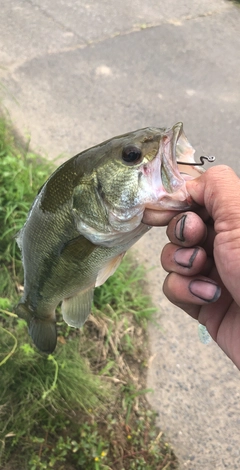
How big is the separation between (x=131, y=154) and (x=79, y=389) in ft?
4.58

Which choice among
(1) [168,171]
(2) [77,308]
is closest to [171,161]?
(1) [168,171]

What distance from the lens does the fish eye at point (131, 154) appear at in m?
1.36

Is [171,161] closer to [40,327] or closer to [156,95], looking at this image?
[40,327]

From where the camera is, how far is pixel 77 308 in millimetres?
1798

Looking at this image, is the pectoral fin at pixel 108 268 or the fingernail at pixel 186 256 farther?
the pectoral fin at pixel 108 268

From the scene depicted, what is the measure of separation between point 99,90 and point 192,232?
341 cm

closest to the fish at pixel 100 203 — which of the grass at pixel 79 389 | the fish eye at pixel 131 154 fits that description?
the fish eye at pixel 131 154

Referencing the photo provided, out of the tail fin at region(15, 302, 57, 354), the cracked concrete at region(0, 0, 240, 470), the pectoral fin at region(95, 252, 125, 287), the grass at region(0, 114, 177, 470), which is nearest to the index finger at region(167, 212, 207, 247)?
the pectoral fin at region(95, 252, 125, 287)

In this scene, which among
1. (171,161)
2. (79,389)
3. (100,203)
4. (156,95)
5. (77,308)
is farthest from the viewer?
(156,95)

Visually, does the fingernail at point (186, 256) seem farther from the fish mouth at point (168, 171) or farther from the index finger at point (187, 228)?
the fish mouth at point (168, 171)

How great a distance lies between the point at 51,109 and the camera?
4.13 m

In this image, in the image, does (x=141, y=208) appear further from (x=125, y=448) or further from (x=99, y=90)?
(x=99, y=90)

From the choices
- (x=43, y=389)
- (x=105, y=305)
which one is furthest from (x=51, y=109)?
(x=43, y=389)

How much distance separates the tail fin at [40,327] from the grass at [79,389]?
328 mm
